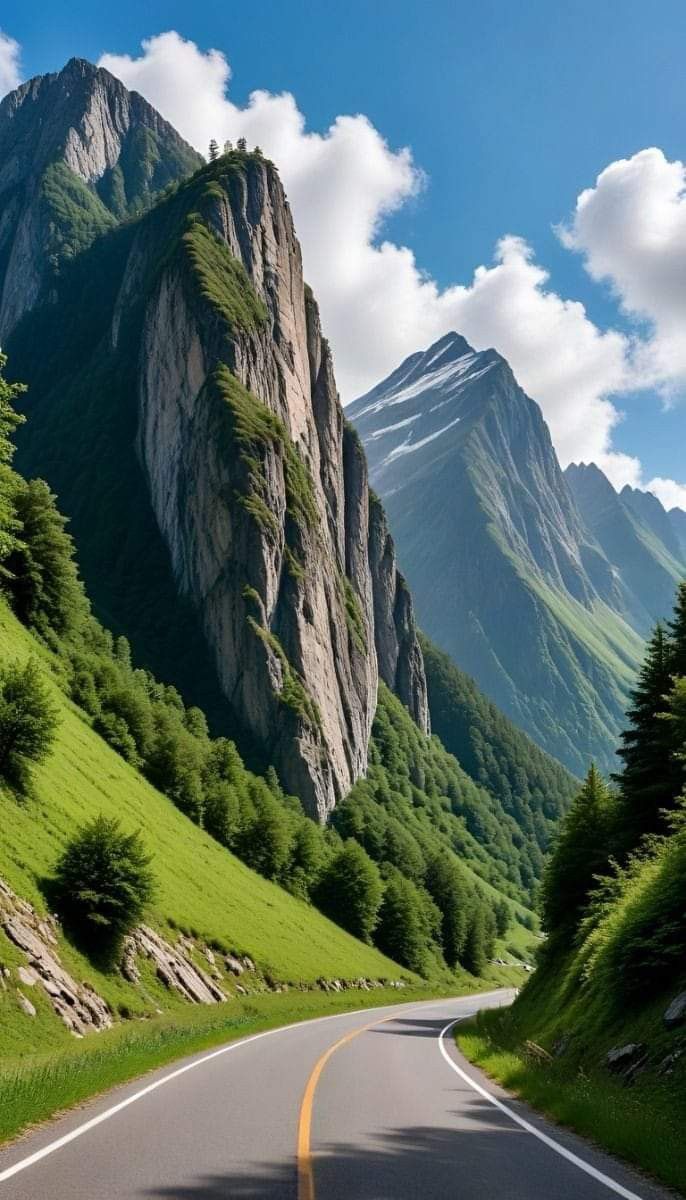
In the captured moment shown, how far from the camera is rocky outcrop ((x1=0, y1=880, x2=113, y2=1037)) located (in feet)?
94.5

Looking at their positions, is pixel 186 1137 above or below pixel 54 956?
above

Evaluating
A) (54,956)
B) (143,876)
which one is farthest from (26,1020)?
(143,876)

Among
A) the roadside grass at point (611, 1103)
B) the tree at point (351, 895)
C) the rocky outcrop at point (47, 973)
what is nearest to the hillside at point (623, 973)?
the roadside grass at point (611, 1103)

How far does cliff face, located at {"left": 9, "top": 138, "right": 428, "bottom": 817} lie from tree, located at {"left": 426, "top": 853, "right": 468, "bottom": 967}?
20.5 m

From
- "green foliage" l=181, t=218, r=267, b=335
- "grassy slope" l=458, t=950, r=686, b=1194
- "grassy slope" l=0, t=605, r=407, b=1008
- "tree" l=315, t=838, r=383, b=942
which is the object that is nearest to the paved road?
"grassy slope" l=458, t=950, r=686, b=1194

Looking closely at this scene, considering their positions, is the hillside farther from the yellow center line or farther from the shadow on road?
the yellow center line

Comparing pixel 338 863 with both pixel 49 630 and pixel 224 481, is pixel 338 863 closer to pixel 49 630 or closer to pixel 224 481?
pixel 49 630

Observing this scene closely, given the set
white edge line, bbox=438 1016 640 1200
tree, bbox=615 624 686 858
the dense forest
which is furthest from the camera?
the dense forest

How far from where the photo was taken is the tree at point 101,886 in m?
36.8

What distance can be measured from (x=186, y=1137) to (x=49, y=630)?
70.3 meters

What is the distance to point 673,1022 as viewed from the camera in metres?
17.9

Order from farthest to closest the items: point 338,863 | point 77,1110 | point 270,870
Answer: point 338,863 < point 270,870 < point 77,1110

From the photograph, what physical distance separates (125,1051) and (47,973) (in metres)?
8.52

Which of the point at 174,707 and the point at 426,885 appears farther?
the point at 426,885
